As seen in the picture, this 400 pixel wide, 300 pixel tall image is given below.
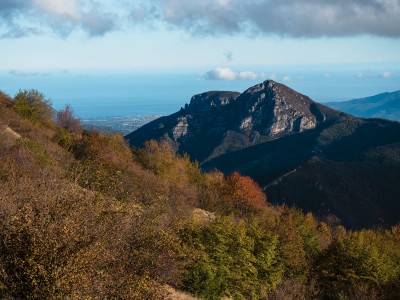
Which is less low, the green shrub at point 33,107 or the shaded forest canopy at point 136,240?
the green shrub at point 33,107

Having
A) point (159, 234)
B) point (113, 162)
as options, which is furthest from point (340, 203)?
point (159, 234)

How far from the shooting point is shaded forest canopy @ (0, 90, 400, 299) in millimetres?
12617

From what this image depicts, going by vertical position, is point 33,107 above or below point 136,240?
above

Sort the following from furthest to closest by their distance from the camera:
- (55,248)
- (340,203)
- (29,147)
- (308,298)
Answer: (340,203)
(29,147)
(308,298)
(55,248)

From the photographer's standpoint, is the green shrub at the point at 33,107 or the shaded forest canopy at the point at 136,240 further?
the green shrub at the point at 33,107

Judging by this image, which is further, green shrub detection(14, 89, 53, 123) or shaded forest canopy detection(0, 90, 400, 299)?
green shrub detection(14, 89, 53, 123)

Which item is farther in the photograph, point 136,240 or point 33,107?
point 33,107

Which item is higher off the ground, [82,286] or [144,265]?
[82,286]

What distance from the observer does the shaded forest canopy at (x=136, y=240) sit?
41.4 ft

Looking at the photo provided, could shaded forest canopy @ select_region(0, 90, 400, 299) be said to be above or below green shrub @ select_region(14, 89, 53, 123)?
below

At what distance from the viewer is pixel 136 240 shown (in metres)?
19.2

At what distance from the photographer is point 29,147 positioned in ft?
124

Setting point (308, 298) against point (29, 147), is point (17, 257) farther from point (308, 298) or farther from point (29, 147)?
point (29, 147)

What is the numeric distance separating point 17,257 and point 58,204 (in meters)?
2.45
